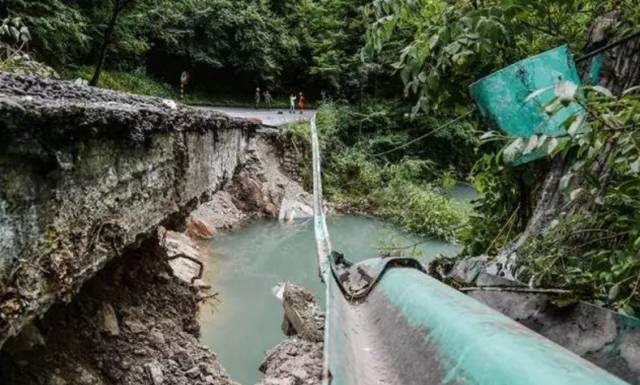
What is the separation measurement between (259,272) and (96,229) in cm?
535

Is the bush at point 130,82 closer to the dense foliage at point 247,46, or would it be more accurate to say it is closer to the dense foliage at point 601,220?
the dense foliage at point 247,46

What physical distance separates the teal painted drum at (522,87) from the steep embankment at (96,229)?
125 centimetres

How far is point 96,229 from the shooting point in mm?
1413

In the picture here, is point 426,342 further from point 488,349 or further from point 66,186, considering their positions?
point 66,186

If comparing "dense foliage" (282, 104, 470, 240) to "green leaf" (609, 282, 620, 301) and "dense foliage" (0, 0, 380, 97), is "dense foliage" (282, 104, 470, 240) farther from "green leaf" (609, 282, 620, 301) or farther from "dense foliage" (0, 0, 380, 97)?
"green leaf" (609, 282, 620, 301)

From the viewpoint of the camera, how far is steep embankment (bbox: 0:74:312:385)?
1007 millimetres

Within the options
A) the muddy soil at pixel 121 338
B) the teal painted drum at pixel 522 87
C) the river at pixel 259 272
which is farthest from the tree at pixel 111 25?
the teal painted drum at pixel 522 87

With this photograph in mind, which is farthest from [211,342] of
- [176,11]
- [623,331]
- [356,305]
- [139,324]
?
[176,11]

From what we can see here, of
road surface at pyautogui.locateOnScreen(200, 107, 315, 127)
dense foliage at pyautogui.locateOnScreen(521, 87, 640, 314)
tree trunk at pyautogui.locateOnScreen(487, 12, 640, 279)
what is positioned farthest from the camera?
road surface at pyautogui.locateOnScreen(200, 107, 315, 127)

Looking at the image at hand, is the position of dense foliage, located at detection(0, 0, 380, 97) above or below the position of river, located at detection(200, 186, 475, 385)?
above

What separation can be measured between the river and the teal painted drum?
1.42 metres

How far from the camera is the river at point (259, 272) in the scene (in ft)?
14.0

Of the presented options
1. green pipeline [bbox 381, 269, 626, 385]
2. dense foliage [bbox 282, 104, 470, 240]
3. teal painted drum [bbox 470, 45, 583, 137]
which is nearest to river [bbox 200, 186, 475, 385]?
dense foliage [bbox 282, 104, 470, 240]

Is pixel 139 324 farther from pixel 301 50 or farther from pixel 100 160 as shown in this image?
pixel 301 50
